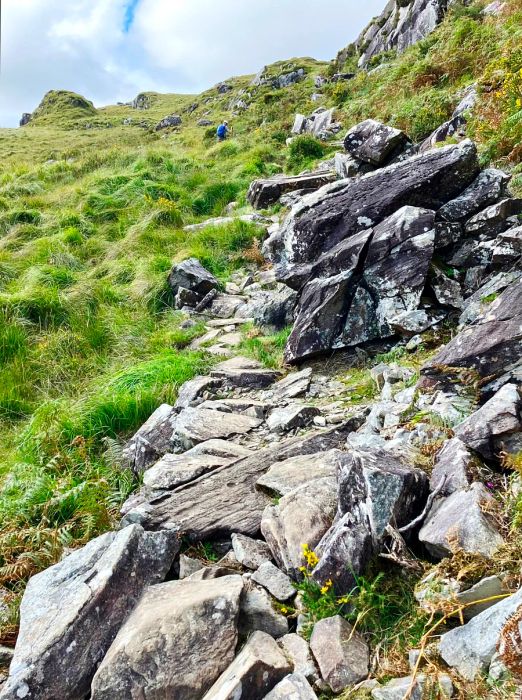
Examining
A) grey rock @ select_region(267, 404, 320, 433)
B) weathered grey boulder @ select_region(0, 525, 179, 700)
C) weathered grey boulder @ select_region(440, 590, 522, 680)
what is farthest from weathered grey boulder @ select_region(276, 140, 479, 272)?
weathered grey boulder @ select_region(440, 590, 522, 680)

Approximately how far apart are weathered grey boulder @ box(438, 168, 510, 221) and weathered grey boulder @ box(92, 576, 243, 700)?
6.01 metres

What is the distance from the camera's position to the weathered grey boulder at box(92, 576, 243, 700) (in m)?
2.67

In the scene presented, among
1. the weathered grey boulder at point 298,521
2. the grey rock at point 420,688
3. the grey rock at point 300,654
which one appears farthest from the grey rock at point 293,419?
the grey rock at point 420,688

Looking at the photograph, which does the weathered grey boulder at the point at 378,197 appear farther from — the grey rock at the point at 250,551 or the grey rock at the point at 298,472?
the grey rock at the point at 250,551

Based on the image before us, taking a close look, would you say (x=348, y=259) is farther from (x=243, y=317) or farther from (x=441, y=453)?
(x=441, y=453)

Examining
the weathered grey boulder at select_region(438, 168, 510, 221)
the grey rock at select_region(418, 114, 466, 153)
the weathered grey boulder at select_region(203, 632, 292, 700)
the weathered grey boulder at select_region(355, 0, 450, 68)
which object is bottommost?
the weathered grey boulder at select_region(203, 632, 292, 700)

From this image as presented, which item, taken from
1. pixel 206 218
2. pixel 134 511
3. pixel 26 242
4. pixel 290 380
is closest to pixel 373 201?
pixel 290 380

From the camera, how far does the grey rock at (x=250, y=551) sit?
352cm

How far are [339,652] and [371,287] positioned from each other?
191 inches

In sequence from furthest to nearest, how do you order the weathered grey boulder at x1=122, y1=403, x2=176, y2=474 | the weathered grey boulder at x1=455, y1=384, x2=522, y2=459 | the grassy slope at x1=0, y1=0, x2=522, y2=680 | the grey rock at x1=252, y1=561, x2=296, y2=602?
the weathered grey boulder at x1=122, y1=403, x2=176, y2=474, the grassy slope at x1=0, y1=0, x2=522, y2=680, the weathered grey boulder at x1=455, y1=384, x2=522, y2=459, the grey rock at x1=252, y1=561, x2=296, y2=602

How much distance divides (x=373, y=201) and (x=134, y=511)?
577 cm

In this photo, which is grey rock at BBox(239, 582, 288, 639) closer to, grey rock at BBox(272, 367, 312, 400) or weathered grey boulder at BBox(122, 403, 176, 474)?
weathered grey boulder at BBox(122, 403, 176, 474)

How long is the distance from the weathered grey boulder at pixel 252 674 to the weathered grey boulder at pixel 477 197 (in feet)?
20.2

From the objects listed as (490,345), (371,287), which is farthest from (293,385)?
(490,345)
